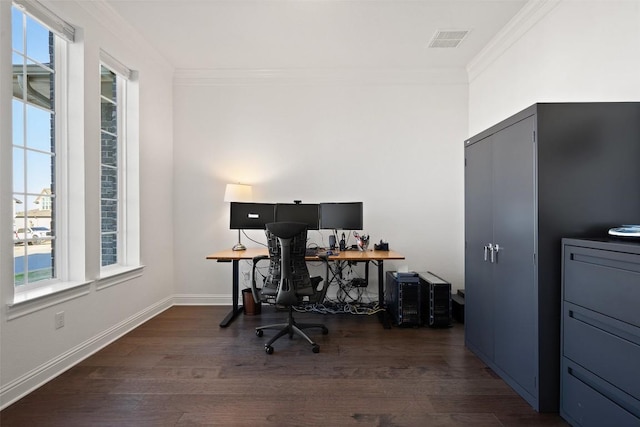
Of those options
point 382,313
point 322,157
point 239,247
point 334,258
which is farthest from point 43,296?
point 322,157

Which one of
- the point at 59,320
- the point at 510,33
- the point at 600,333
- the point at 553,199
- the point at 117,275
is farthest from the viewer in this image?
the point at 510,33

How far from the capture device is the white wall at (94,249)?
1933 mm

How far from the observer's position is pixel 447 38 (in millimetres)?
3295

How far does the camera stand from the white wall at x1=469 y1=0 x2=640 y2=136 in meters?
1.98

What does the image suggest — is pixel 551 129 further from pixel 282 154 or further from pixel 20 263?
pixel 20 263

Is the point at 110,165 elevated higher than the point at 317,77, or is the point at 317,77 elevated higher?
the point at 317,77

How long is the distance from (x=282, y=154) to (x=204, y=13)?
1758 mm

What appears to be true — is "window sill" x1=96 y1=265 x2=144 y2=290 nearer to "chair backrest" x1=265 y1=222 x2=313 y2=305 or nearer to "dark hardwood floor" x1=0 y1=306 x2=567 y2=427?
"dark hardwood floor" x1=0 y1=306 x2=567 y2=427

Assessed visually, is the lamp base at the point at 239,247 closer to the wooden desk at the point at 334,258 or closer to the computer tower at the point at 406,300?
the wooden desk at the point at 334,258

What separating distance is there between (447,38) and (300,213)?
257cm

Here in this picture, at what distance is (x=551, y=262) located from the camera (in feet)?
5.87

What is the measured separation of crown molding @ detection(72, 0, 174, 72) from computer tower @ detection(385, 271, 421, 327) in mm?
3861

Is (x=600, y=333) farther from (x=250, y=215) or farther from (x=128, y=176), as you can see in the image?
(x=128, y=176)

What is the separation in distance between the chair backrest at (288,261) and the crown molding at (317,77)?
2.35 meters
